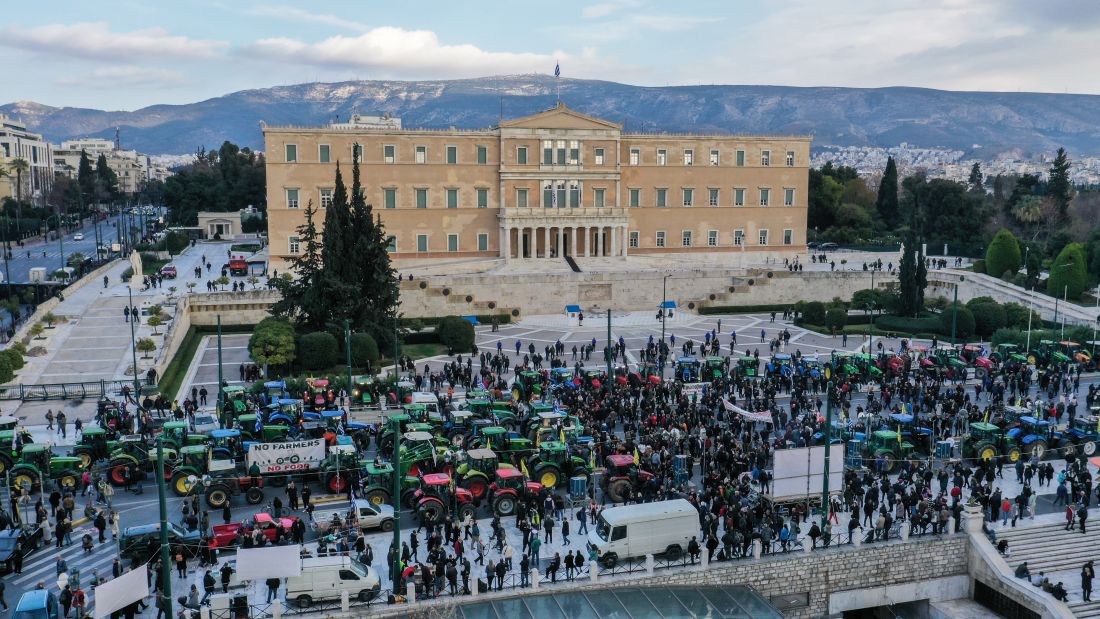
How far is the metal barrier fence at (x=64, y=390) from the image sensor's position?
34.4 meters

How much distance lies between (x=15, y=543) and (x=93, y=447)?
636cm

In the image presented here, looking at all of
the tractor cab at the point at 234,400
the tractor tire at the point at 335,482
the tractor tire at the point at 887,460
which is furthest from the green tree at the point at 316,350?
the tractor tire at the point at 887,460

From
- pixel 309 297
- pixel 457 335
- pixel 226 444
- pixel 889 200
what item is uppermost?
pixel 889 200

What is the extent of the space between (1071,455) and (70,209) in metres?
110

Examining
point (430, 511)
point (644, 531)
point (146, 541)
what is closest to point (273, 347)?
point (430, 511)

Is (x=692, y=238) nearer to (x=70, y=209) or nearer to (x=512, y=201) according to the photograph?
(x=512, y=201)

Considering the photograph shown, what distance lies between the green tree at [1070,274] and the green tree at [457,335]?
115 ft

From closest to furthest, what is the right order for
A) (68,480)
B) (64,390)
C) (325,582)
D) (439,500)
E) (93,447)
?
(325,582) → (439,500) → (68,480) → (93,447) → (64,390)

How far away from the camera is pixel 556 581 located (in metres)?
20.2

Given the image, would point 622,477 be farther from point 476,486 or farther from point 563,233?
point 563,233

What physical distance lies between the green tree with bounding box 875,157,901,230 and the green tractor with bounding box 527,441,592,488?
68.0 m

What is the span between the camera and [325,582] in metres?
18.8

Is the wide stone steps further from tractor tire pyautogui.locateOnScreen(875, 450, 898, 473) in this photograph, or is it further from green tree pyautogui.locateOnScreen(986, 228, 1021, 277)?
green tree pyautogui.locateOnScreen(986, 228, 1021, 277)

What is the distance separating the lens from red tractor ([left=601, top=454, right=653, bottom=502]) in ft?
79.3
